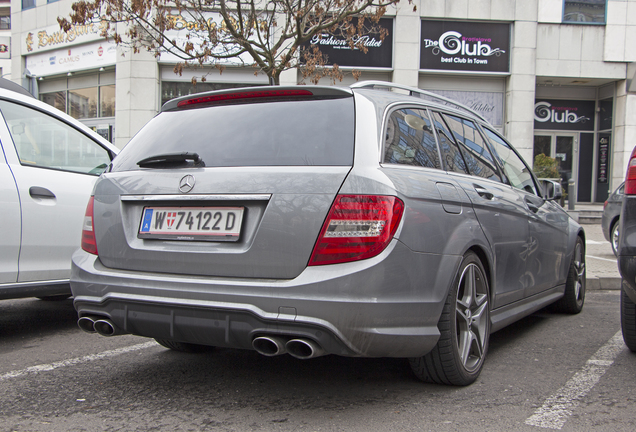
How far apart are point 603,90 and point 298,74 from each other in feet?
37.7

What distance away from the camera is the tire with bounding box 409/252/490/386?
3.03 meters

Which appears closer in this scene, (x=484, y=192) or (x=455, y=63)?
(x=484, y=192)

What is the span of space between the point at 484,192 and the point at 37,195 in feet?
9.84

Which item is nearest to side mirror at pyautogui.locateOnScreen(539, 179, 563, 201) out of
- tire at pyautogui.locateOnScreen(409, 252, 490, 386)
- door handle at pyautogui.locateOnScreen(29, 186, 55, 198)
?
tire at pyautogui.locateOnScreen(409, 252, 490, 386)

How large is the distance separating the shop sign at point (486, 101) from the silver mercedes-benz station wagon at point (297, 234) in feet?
57.6

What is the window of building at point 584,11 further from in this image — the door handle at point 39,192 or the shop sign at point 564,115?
the door handle at point 39,192

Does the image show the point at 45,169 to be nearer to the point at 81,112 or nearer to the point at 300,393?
the point at 300,393

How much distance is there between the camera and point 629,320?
396 centimetres

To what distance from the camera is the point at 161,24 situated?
9.38 meters

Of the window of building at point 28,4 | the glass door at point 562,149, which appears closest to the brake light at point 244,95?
the glass door at point 562,149

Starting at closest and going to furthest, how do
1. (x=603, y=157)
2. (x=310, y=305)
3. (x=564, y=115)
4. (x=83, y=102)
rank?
1. (x=310, y=305)
2. (x=83, y=102)
3. (x=603, y=157)
4. (x=564, y=115)

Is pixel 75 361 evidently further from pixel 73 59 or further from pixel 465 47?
pixel 73 59

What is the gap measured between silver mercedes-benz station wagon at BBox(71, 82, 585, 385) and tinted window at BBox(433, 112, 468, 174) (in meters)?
0.02

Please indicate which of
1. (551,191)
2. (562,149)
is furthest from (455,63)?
(551,191)
